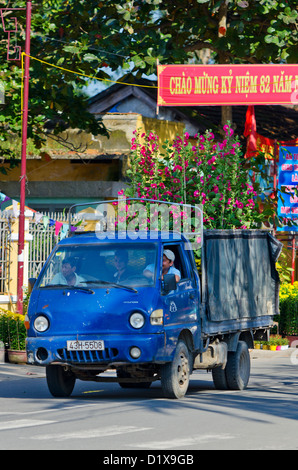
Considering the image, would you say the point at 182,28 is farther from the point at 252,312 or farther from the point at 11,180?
the point at 252,312

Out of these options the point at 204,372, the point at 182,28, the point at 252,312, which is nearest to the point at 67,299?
the point at 252,312

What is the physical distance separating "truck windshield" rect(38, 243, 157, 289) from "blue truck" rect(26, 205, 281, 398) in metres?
0.01

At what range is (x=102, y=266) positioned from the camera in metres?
13.0

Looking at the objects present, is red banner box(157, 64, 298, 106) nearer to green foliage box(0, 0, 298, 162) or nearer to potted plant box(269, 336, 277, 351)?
green foliage box(0, 0, 298, 162)

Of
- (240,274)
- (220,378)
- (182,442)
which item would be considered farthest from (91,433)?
(240,274)

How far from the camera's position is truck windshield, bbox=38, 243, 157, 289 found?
42.0ft

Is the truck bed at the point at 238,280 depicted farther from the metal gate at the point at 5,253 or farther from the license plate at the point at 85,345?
the metal gate at the point at 5,253

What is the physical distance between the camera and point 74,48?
25.9 metres

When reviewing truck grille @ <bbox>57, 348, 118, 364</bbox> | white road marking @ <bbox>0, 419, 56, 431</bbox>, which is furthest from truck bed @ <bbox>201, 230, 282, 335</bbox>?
white road marking @ <bbox>0, 419, 56, 431</bbox>

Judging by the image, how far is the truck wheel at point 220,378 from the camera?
14.6 m

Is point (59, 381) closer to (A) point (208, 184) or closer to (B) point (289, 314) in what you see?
(A) point (208, 184)

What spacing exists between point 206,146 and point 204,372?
4473 millimetres

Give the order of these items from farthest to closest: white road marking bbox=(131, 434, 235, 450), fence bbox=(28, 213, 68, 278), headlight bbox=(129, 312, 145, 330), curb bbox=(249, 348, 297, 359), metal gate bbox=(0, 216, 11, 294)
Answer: fence bbox=(28, 213, 68, 278), curb bbox=(249, 348, 297, 359), metal gate bbox=(0, 216, 11, 294), headlight bbox=(129, 312, 145, 330), white road marking bbox=(131, 434, 235, 450)
